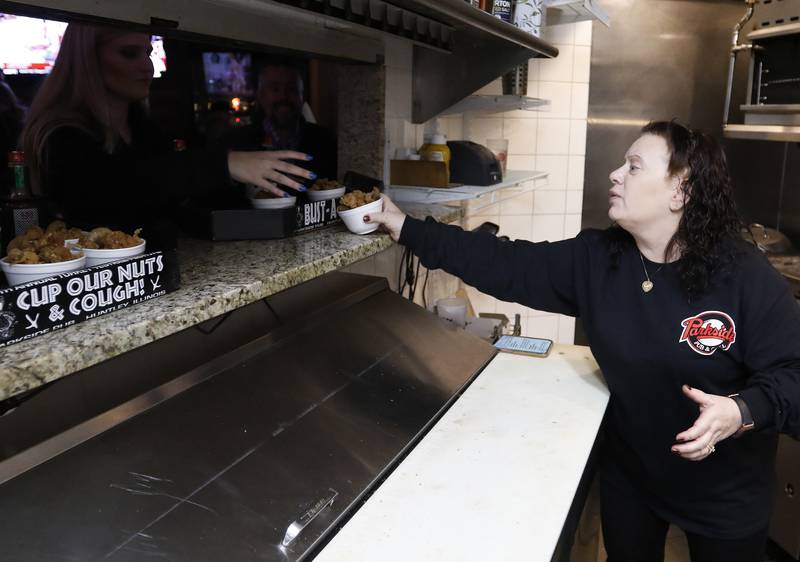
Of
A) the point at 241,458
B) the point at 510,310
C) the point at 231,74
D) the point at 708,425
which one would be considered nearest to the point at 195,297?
the point at 241,458

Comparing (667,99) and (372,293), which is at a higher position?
(667,99)

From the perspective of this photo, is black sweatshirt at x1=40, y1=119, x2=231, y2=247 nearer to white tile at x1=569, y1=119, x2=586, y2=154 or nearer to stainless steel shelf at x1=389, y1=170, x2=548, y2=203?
stainless steel shelf at x1=389, y1=170, x2=548, y2=203

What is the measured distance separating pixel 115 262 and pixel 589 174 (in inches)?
109

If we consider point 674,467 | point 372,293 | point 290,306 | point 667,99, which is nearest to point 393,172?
point 372,293

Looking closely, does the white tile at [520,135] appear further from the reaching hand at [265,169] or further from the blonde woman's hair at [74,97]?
the blonde woman's hair at [74,97]

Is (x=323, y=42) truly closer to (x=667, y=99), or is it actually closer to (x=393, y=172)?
(x=393, y=172)

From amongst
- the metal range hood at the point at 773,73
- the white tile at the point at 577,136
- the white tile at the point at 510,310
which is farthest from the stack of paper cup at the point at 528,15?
the white tile at the point at 510,310

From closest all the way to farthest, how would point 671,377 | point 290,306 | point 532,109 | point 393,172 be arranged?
1. point 671,377
2. point 290,306
3. point 393,172
4. point 532,109

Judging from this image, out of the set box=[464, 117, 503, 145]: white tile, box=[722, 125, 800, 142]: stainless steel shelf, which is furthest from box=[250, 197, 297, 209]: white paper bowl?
box=[722, 125, 800, 142]: stainless steel shelf

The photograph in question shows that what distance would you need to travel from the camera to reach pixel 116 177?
131 cm

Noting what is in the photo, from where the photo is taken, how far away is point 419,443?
4.44 ft

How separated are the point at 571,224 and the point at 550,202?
16cm

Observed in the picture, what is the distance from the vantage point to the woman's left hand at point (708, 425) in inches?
49.3

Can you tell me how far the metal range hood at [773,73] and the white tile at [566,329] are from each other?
1.19 metres
